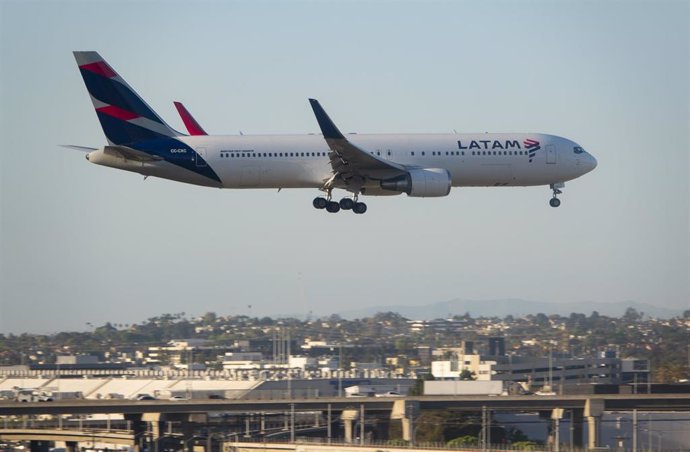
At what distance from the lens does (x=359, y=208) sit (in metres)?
68.4

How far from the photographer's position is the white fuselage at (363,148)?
6525cm

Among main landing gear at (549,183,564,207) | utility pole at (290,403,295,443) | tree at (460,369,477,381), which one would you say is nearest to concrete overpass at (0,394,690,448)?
utility pole at (290,403,295,443)

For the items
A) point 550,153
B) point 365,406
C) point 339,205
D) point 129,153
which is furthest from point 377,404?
point 129,153

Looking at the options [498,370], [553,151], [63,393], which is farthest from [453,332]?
[553,151]

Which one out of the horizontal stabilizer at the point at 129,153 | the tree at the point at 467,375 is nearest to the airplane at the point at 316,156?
the horizontal stabilizer at the point at 129,153

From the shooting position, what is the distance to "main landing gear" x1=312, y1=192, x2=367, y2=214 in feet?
225

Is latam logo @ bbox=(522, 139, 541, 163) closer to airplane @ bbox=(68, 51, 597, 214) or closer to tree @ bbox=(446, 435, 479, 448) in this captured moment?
airplane @ bbox=(68, 51, 597, 214)

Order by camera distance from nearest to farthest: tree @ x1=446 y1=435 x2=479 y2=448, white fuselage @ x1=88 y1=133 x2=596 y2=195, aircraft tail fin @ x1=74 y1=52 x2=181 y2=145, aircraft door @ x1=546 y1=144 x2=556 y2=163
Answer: white fuselage @ x1=88 y1=133 x2=596 y2=195
aircraft tail fin @ x1=74 y1=52 x2=181 y2=145
aircraft door @ x1=546 y1=144 x2=556 y2=163
tree @ x1=446 y1=435 x2=479 y2=448

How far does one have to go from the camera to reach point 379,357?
6319 inches

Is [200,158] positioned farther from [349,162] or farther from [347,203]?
[347,203]

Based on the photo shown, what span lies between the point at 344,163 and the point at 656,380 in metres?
58.6

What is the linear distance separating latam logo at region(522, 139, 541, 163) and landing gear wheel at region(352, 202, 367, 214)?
30.9 ft

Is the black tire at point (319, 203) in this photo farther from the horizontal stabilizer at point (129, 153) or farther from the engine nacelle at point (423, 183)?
the horizontal stabilizer at point (129, 153)

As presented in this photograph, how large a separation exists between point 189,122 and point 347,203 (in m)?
11.2
